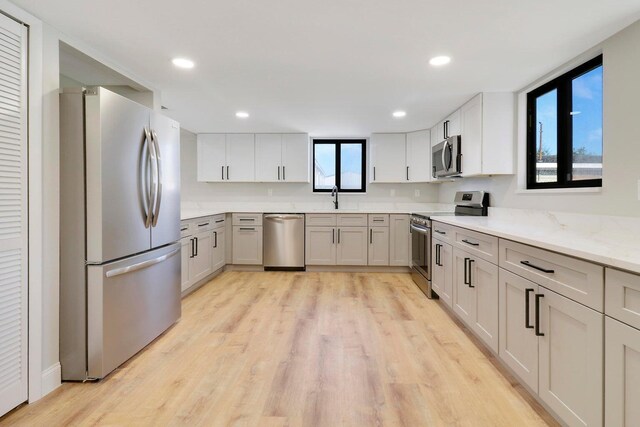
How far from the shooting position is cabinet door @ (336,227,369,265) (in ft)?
16.6

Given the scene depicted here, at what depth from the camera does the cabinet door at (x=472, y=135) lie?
3363mm

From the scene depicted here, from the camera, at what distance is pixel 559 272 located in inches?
62.6

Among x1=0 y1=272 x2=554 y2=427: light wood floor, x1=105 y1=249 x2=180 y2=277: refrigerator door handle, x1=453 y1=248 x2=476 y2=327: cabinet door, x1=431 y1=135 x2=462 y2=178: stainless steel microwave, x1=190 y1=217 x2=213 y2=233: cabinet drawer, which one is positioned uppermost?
x1=431 y1=135 x2=462 y2=178: stainless steel microwave

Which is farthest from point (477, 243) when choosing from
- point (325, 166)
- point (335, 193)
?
point (325, 166)

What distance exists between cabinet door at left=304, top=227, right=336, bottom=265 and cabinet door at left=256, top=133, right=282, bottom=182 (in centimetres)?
105

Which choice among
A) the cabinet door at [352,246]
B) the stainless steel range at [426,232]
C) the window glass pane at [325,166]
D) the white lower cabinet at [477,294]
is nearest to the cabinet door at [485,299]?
the white lower cabinet at [477,294]

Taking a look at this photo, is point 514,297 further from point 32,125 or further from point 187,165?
point 187,165

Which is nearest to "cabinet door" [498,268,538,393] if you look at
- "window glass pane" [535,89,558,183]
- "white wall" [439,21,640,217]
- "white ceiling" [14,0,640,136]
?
"white wall" [439,21,640,217]

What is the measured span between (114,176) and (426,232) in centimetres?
304

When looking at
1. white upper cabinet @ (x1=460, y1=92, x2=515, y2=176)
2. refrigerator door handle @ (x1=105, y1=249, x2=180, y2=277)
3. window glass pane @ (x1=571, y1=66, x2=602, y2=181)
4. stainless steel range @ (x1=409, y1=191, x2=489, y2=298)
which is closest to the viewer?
refrigerator door handle @ (x1=105, y1=249, x2=180, y2=277)

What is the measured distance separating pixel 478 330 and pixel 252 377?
1634 mm

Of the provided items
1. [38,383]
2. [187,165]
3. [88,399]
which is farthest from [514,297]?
[187,165]

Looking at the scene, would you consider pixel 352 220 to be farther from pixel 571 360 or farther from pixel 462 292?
pixel 571 360

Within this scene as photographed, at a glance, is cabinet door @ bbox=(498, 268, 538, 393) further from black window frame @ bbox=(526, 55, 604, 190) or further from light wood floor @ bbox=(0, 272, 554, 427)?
black window frame @ bbox=(526, 55, 604, 190)
